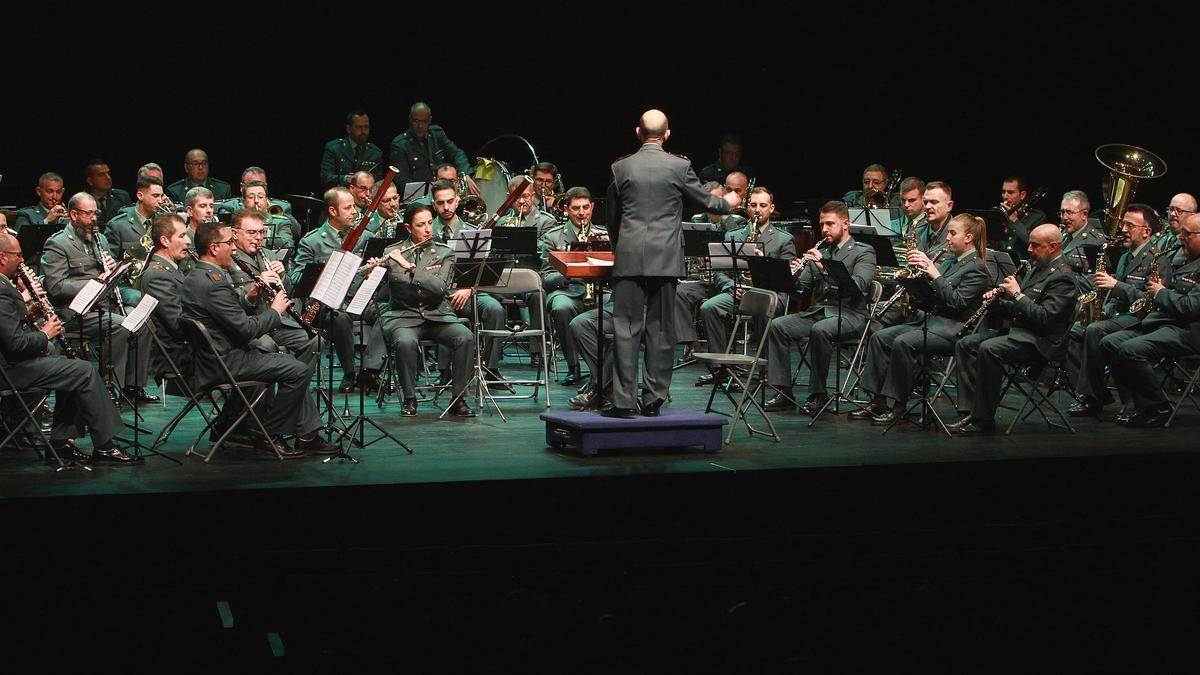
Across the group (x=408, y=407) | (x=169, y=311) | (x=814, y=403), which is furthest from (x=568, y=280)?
(x=169, y=311)

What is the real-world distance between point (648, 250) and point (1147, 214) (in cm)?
451

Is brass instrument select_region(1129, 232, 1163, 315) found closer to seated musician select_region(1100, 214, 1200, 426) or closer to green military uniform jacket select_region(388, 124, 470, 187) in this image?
seated musician select_region(1100, 214, 1200, 426)

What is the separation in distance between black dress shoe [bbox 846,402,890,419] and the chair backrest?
245 cm

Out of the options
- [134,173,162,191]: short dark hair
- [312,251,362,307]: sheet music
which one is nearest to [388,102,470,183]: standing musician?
[134,173,162,191]: short dark hair

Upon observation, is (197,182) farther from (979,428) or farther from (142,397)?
(979,428)

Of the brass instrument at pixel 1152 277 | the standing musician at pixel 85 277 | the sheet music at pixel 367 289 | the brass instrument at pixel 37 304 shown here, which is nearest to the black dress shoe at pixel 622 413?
the sheet music at pixel 367 289

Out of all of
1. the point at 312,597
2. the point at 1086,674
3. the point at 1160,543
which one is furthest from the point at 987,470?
the point at 312,597

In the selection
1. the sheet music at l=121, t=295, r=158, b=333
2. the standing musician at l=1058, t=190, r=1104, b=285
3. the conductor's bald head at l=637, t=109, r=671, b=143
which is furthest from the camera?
the standing musician at l=1058, t=190, r=1104, b=285

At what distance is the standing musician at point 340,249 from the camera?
8672 mm

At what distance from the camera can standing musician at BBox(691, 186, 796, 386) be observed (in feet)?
30.8

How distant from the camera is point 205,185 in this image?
1127cm

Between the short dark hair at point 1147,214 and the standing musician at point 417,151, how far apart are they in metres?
6.16

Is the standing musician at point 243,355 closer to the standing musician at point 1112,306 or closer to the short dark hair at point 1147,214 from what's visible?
the standing musician at point 1112,306

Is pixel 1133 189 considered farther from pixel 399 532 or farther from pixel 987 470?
pixel 399 532
